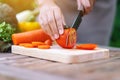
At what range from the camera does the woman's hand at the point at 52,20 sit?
3.87 ft

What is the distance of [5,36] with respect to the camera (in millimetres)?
1293

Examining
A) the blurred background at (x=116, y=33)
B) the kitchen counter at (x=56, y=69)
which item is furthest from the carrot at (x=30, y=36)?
the blurred background at (x=116, y=33)

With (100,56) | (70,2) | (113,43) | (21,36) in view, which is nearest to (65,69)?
(100,56)

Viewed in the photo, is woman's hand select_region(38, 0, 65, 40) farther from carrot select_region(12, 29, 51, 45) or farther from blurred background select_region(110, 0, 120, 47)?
blurred background select_region(110, 0, 120, 47)

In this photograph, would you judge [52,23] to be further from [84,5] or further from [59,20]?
[84,5]

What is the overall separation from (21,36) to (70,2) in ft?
2.29

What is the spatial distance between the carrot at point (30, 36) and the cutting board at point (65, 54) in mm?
83

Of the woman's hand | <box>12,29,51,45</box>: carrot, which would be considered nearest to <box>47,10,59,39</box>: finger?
the woman's hand

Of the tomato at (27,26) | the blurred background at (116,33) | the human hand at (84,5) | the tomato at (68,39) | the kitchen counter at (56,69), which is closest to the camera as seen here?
the kitchen counter at (56,69)

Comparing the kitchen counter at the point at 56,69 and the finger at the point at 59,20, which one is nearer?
the kitchen counter at the point at 56,69

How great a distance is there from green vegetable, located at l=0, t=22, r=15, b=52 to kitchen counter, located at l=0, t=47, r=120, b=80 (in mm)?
132

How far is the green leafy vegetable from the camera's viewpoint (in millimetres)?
1289

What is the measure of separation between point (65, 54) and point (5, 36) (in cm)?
33

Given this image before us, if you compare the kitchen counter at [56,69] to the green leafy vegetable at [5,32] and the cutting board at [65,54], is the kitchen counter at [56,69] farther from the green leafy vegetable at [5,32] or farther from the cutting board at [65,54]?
the green leafy vegetable at [5,32]
